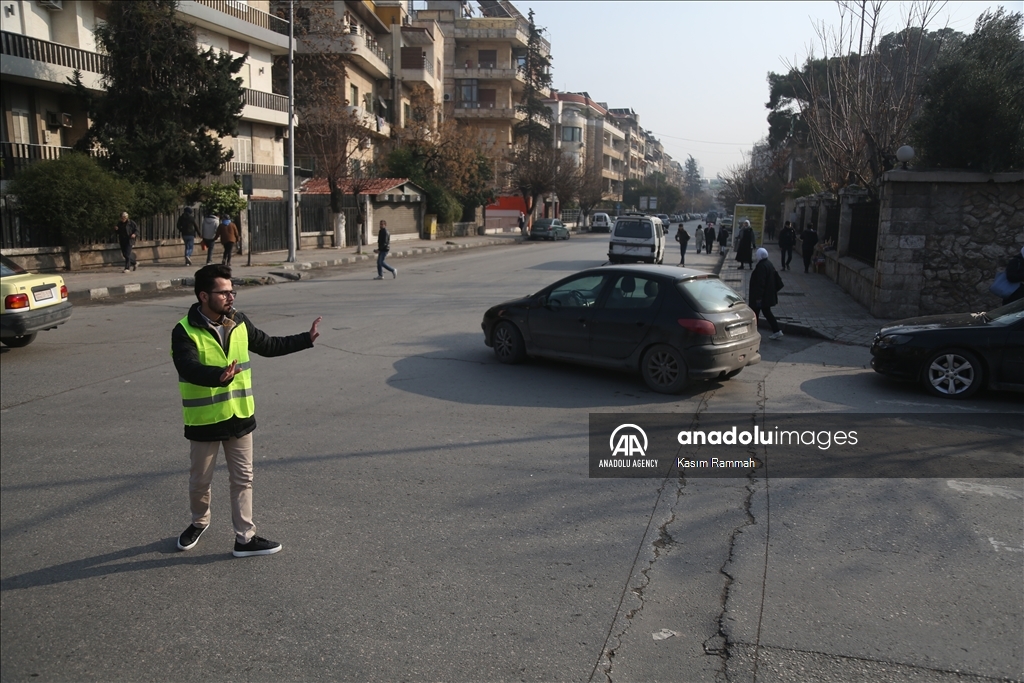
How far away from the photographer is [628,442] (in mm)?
7184

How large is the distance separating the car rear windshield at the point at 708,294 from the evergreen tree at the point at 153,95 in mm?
21157

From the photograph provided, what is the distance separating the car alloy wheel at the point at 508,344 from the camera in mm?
10617

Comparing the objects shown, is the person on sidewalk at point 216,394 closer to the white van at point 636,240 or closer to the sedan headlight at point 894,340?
the sedan headlight at point 894,340

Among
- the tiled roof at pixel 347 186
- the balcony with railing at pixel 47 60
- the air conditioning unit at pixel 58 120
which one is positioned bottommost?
the tiled roof at pixel 347 186

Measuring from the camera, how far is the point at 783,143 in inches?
2672

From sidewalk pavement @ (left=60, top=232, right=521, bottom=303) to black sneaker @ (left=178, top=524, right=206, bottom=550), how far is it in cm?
1478

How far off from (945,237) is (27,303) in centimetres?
1483

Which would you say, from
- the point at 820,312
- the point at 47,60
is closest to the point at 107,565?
the point at 820,312

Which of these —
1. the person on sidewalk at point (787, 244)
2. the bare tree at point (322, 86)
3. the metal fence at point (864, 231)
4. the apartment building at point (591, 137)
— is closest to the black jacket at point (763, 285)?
the metal fence at point (864, 231)

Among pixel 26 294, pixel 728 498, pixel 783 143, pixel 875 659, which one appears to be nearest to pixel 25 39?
pixel 26 294

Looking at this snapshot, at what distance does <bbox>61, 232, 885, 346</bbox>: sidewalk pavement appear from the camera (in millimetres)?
14352

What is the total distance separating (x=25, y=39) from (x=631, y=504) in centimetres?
2697

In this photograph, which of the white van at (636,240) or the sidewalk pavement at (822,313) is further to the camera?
the white van at (636,240)

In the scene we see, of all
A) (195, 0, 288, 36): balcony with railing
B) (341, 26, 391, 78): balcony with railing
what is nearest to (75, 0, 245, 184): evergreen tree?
(195, 0, 288, 36): balcony with railing
